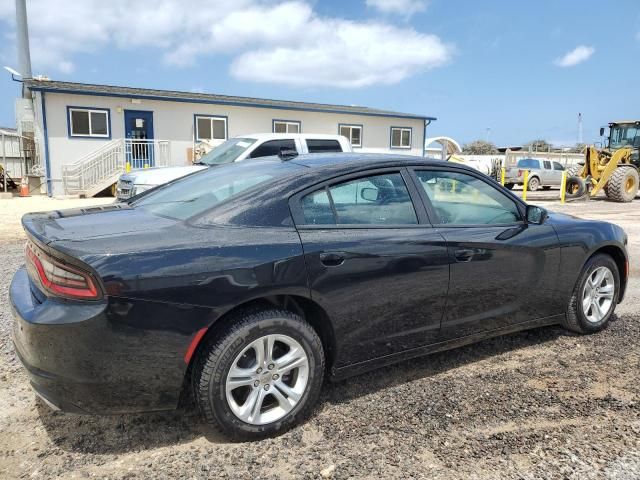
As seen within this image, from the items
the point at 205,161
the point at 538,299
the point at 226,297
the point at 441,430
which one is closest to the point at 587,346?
the point at 538,299

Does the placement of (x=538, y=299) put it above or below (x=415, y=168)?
below

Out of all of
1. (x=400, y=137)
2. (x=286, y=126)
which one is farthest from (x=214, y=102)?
(x=400, y=137)

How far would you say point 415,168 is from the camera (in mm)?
3445

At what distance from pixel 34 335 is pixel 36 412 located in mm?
857

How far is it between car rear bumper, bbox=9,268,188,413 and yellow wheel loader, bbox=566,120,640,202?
60.3 feet

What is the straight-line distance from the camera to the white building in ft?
56.6

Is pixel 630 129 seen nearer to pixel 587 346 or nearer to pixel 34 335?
pixel 587 346

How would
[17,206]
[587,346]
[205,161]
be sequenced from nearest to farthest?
[587,346] → [205,161] → [17,206]

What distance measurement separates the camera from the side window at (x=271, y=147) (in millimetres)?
9695

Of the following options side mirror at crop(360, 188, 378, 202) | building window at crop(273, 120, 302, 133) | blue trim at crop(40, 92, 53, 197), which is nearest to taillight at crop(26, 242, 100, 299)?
side mirror at crop(360, 188, 378, 202)

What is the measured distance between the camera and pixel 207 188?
3369 millimetres

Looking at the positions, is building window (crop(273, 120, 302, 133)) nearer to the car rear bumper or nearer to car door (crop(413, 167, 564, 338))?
car door (crop(413, 167, 564, 338))

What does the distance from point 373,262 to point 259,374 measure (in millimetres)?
900

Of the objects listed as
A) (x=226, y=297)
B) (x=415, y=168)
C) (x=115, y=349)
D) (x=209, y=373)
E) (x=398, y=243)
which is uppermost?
(x=415, y=168)
